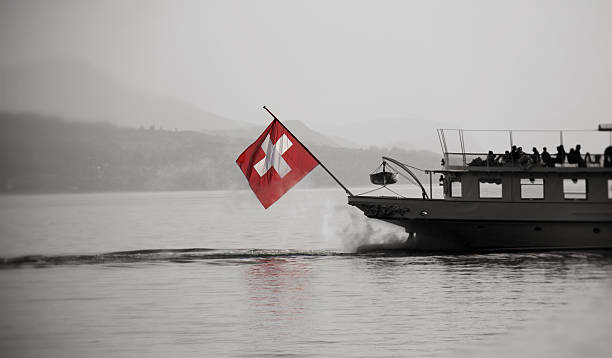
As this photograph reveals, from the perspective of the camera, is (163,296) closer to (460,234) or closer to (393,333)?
(393,333)

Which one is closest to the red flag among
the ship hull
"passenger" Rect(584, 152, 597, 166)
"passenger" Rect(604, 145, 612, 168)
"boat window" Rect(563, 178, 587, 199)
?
the ship hull

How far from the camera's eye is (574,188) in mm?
45344

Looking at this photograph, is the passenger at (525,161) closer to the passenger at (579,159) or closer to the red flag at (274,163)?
the passenger at (579,159)

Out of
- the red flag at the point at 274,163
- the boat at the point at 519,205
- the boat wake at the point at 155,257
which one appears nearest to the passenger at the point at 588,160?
the boat at the point at 519,205

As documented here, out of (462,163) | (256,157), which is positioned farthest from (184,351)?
(462,163)

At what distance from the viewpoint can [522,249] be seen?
46312 mm

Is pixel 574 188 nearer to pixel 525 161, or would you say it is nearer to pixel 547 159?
pixel 547 159

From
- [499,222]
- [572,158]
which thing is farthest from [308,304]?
[572,158]

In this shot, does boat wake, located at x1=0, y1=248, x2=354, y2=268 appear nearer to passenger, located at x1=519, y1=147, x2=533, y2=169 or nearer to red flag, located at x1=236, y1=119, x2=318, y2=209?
red flag, located at x1=236, y1=119, x2=318, y2=209

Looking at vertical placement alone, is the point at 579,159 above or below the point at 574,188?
above

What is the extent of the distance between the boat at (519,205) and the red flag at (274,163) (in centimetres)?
359

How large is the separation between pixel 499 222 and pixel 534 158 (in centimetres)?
358

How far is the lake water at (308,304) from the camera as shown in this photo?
89.5ft

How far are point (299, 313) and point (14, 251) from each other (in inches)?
1637
